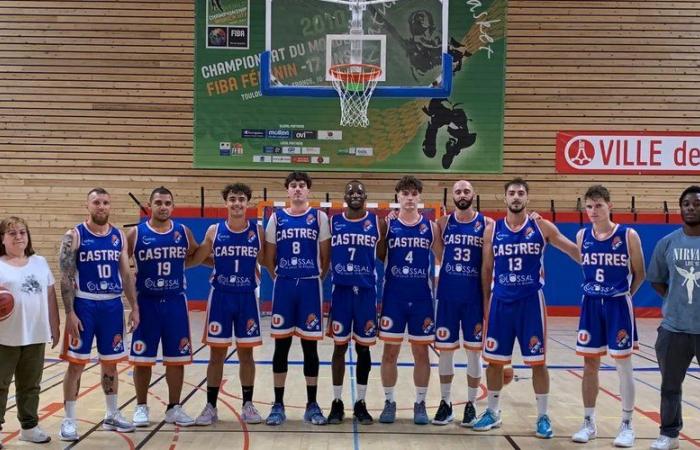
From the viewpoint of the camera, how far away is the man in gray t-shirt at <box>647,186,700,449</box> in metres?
4.69

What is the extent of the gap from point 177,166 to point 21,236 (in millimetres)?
8718

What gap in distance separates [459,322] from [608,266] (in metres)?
1.35

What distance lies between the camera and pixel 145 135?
13.3m

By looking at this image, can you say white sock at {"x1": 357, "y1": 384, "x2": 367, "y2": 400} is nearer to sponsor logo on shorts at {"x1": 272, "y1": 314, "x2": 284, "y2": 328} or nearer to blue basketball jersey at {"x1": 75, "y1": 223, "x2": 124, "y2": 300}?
sponsor logo on shorts at {"x1": 272, "y1": 314, "x2": 284, "y2": 328}

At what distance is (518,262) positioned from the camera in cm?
522

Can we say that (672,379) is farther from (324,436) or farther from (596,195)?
(324,436)

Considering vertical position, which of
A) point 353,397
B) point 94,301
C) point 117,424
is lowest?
point 353,397

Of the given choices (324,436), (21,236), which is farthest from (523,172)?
(21,236)

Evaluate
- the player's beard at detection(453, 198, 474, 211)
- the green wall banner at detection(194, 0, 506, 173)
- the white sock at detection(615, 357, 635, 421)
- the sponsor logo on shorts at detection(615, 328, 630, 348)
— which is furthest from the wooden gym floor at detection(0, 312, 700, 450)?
the green wall banner at detection(194, 0, 506, 173)

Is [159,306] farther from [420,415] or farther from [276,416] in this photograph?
[420,415]

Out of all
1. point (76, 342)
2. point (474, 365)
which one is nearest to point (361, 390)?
point (474, 365)

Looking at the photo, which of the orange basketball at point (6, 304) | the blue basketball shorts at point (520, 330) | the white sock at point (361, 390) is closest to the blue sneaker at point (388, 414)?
the white sock at point (361, 390)

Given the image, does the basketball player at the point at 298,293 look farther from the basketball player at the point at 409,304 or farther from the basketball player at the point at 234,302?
the basketball player at the point at 409,304

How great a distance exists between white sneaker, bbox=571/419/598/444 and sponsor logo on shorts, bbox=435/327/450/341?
1311mm
